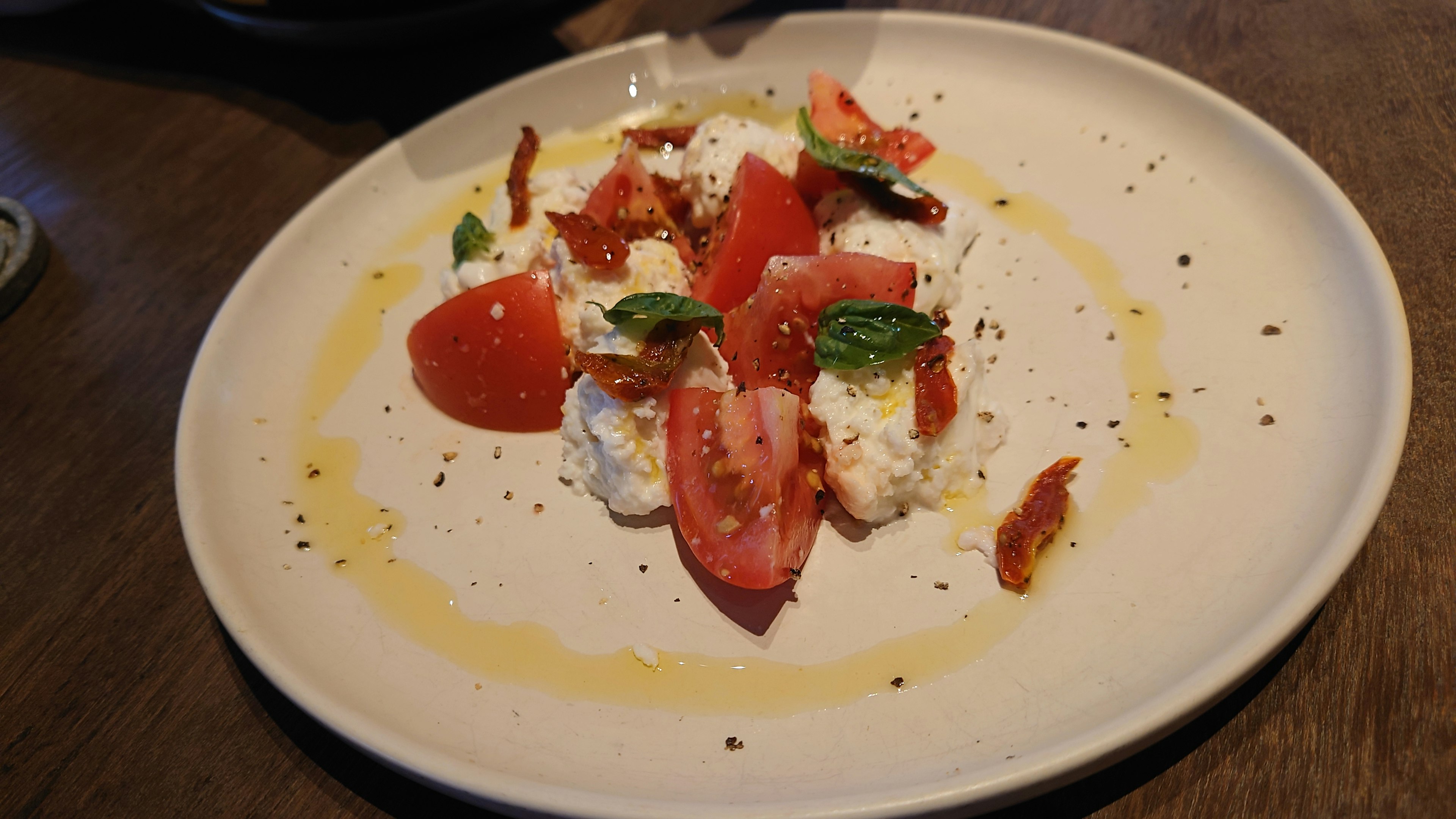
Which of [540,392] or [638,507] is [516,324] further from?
[638,507]

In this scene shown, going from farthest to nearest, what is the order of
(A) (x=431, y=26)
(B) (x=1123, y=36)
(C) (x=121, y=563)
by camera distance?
(A) (x=431, y=26) → (B) (x=1123, y=36) → (C) (x=121, y=563)

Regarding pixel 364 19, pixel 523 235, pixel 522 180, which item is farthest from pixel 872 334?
pixel 364 19

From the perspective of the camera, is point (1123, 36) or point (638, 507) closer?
point (638, 507)

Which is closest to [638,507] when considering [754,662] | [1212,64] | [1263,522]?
[754,662]

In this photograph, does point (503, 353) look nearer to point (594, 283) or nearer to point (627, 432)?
point (594, 283)

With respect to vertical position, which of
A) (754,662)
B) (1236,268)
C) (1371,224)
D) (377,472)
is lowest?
(377,472)
